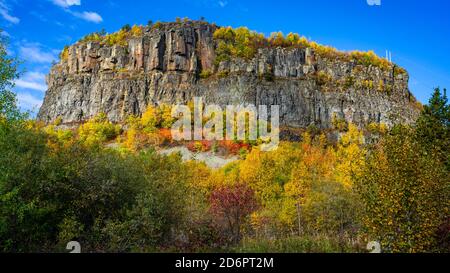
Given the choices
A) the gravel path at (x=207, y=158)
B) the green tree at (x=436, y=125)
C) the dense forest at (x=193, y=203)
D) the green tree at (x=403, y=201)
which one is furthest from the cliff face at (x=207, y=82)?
the green tree at (x=403, y=201)

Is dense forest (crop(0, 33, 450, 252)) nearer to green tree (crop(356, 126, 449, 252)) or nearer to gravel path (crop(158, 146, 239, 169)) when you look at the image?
green tree (crop(356, 126, 449, 252))

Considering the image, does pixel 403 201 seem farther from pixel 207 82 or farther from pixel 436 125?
pixel 207 82

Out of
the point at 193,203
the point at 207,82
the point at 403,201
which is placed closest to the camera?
the point at 403,201

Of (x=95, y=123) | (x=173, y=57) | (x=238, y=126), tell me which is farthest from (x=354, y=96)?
(x=95, y=123)

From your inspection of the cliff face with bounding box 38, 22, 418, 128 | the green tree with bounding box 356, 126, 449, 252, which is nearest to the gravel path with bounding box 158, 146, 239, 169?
the cliff face with bounding box 38, 22, 418, 128

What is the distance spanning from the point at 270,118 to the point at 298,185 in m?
82.9

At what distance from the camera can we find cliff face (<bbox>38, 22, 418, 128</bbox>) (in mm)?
134375

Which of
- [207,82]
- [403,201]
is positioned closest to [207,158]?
[207,82]

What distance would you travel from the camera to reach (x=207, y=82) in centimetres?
14112

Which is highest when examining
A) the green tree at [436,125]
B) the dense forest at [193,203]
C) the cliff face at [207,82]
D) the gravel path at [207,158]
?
the cliff face at [207,82]

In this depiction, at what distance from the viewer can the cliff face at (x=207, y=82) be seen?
134 metres

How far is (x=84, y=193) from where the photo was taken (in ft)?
76.8

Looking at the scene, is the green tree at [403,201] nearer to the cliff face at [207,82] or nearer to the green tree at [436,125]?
the green tree at [436,125]
